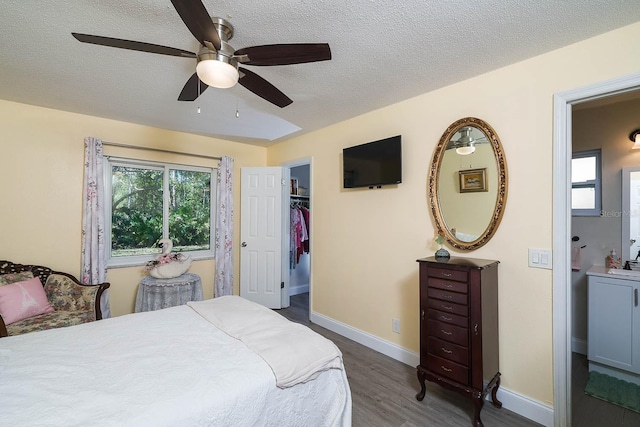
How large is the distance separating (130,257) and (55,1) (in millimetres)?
2709

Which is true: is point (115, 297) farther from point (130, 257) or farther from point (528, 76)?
point (528, 76)

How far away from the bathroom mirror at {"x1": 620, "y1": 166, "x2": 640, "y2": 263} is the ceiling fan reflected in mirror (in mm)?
1674

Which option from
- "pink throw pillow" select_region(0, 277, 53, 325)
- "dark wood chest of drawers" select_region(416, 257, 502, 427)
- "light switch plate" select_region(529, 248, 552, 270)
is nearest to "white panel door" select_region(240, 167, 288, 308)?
"pink throw pillow" select_region(0, 277, 53, 325)

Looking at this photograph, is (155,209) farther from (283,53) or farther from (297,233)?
(283,53)

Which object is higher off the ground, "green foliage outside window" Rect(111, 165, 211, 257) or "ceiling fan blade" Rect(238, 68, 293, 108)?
"ceiling fan blade" Rect(238, 68, 293, 108)

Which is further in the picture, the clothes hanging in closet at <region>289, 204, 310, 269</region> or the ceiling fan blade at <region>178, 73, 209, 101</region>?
the clothes hanging in closet at <region>289, 204, 310, 269</region>

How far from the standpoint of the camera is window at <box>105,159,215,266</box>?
3.38 metres

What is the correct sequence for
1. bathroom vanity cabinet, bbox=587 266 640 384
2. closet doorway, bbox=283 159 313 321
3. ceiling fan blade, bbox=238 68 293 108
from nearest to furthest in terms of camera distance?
ceiling fan blade, bbox=238 68 293 108
bathroom vanity cabinet, bbox=587 266 640 384
closet doorway, bbox=283 159 313 321

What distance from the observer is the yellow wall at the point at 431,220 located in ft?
6.14

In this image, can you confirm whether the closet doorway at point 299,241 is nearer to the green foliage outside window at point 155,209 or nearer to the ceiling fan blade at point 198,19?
the green foliage outside window at point 155,209

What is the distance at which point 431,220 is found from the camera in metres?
2.48

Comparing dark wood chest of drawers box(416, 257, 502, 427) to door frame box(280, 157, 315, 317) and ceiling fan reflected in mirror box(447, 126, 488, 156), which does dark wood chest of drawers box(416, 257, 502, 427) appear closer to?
ceiling fan reflected in mirror box(447, 126, 488, 156)

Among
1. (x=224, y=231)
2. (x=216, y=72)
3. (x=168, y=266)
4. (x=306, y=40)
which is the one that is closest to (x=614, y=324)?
(x=306, y=40)

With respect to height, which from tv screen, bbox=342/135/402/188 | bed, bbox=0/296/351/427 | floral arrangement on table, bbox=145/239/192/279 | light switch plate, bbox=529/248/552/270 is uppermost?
tv screen, bbox=342/135/402/188
